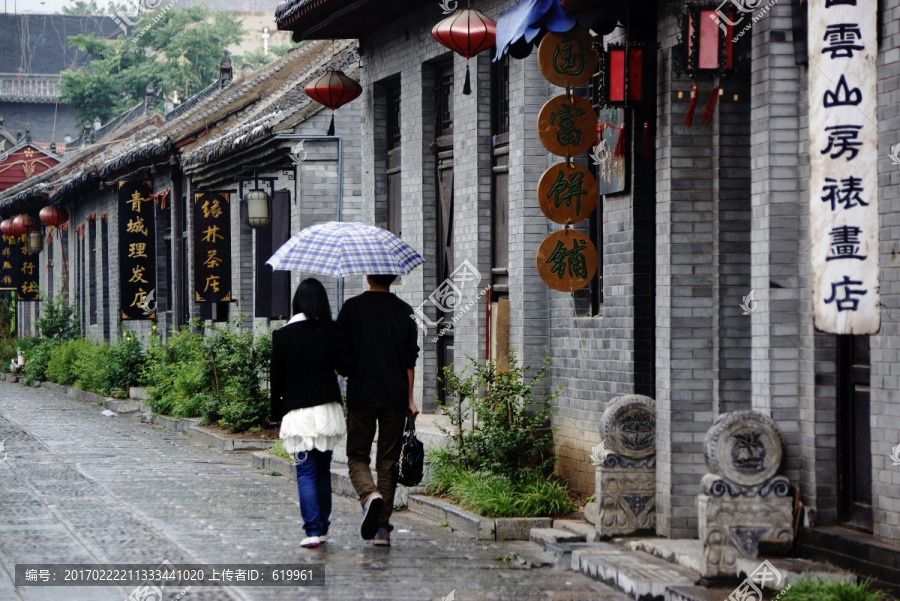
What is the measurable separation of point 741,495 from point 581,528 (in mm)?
2213

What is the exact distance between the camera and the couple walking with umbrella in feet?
31.4

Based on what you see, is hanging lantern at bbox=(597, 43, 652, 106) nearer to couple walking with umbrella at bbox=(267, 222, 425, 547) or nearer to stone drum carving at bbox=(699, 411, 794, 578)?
couple walking with umbrella at bbox=(267, 222, 425, 547)

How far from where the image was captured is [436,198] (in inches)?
592

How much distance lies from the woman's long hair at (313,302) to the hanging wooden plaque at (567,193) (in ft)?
5.92

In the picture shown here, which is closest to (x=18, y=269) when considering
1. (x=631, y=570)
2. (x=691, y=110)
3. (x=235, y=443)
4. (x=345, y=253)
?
(x=235, y=443)

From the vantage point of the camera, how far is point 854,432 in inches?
315

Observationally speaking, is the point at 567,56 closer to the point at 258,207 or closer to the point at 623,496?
the point at 623,496

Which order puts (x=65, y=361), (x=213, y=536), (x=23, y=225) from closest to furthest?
(x=213, y=536) → (x=65, y=361) → (x=23, y=225)

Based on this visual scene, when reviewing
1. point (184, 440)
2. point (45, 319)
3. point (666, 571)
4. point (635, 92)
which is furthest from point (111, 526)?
point (45, 319)

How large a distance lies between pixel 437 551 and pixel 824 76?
4.41 metres

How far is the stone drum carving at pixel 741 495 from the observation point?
7.84 metres

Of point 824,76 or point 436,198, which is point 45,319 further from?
point 824,76

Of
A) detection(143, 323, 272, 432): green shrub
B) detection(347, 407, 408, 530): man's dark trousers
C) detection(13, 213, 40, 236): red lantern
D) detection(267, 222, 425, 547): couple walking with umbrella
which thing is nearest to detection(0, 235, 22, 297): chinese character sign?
detection(13, 213, 40, 236): red lantern

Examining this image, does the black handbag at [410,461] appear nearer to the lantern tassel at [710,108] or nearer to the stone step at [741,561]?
the stone step at [741,561]
